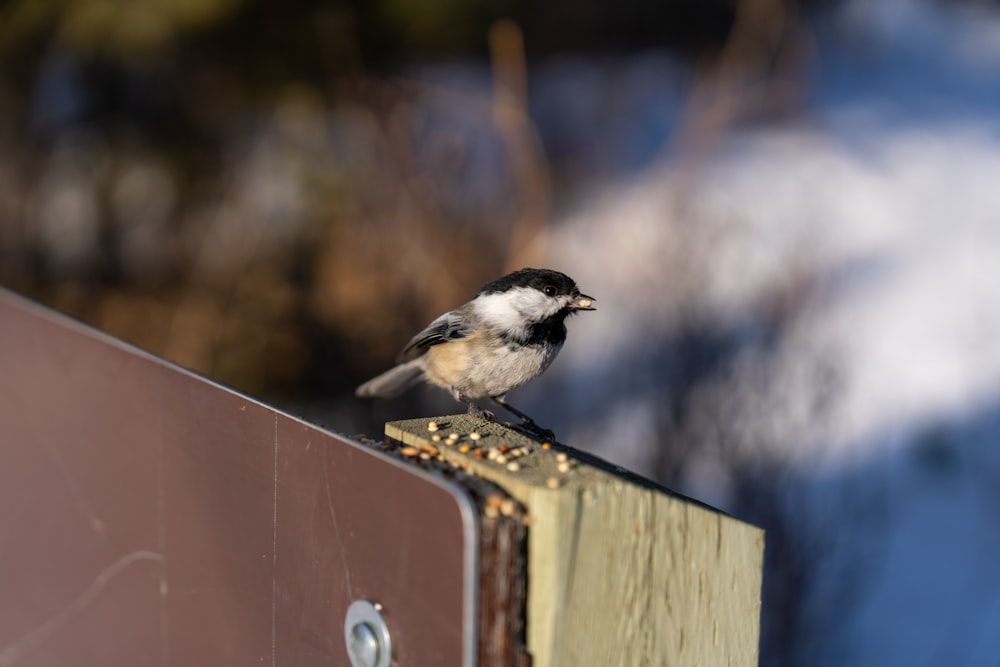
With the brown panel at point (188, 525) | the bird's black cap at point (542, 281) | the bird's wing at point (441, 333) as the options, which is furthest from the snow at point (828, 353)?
the brown panel at point (188, 525)

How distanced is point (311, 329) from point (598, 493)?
4652 mm

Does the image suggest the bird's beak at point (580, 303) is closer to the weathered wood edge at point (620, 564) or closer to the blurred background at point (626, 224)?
the weathered wood edge at point (620, 564)

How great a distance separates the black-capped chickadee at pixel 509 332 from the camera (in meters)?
2.37

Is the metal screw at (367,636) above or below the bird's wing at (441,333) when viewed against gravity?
below

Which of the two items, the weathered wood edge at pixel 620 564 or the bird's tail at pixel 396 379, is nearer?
the weathered wood edge at pixel 620 564

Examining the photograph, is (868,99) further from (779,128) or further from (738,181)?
(738,181)

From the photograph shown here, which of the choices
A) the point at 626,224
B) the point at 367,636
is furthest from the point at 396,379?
the point at 626,224

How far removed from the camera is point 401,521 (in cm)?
106

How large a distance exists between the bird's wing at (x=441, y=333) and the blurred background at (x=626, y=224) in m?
1.67

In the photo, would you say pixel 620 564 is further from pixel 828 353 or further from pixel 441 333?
pixel 828 353

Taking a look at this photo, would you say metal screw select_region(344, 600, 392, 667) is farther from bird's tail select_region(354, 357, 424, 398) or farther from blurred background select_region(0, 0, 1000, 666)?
blurred background select_region(0, 0, 1000, 666)

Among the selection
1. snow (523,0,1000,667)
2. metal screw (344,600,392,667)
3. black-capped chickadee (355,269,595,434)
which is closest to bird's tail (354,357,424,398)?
black-capped chickadee (355,269,595,434)

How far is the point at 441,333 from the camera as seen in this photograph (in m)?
2.62

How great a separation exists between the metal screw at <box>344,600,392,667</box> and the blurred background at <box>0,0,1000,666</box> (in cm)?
292
